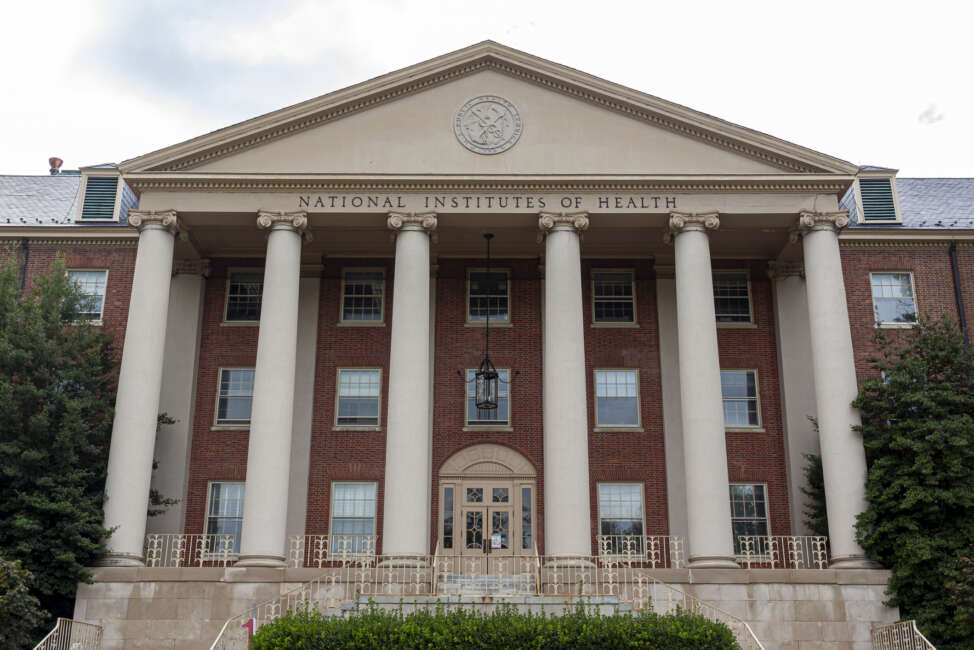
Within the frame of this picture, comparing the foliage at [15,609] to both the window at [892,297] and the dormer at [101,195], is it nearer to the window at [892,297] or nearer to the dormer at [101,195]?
the dormer at [101,195]

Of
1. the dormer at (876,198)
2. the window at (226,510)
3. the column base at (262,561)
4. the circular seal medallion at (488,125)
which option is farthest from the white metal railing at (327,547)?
the dormer at (876,198)

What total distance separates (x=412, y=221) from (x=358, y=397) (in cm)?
691

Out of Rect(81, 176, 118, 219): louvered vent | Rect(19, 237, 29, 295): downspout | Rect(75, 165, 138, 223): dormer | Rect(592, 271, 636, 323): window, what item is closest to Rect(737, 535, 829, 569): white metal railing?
Rect(592, 271, 636, 323): window

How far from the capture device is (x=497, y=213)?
98.9ft

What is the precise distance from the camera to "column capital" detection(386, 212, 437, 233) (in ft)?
98.1

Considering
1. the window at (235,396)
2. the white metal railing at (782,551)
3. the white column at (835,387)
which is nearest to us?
the white column at (835,387)

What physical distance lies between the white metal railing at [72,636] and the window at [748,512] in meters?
18.8

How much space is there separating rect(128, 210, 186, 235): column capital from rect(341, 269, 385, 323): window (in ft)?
21.9

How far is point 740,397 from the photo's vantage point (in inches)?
1332

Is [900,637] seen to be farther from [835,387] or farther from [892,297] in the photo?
[892,297]

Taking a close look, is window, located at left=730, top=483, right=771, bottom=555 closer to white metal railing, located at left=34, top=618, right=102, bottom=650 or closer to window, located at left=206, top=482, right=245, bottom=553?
window, located at left=206, top=482, right=245, bottom=553

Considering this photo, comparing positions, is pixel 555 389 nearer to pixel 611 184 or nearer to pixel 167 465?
pixel 611 184

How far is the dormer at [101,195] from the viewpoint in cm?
3603

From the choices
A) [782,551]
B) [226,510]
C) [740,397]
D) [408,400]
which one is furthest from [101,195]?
[782,551]
